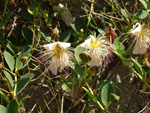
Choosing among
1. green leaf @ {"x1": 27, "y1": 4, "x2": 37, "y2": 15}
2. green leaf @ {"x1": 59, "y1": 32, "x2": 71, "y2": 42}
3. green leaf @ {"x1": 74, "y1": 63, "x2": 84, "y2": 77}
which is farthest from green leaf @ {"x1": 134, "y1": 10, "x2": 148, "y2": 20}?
green leaf @ {"x1": 27, "y1": 4, "x2": 37, "y2": 15}

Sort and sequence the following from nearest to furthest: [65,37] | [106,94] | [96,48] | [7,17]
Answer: [106,94], [96,48], [65,37], [7,17]

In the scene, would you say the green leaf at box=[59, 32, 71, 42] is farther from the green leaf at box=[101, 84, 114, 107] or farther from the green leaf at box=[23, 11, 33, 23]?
the green leaf at box=[101, 84, 114, 107]

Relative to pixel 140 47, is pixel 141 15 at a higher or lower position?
higher

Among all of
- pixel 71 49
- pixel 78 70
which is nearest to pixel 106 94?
pixel 78 70

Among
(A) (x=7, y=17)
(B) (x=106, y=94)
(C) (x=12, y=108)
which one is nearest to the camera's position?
(C) (x=12, y=108)

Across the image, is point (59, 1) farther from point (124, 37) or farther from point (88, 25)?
point (124, 37)

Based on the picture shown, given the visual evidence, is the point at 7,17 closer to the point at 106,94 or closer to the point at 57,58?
the point at 57,58

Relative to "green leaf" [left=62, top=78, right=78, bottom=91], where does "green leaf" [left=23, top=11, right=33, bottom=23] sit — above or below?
above
